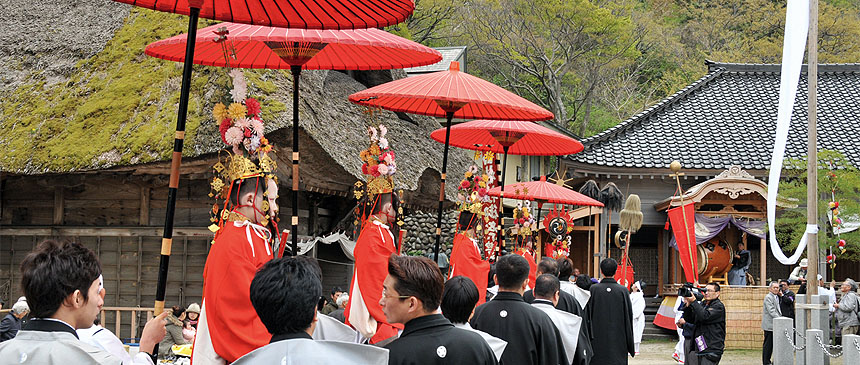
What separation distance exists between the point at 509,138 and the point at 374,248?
3.89m

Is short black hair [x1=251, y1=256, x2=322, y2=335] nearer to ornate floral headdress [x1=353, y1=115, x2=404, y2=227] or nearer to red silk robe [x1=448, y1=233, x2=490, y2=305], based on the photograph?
ornate floral headdress [x1=353, y1=115, x2=404, y2=227]

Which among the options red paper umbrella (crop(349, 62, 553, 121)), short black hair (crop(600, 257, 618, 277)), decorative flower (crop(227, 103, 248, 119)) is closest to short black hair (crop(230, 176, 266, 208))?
decorative flower (crop(227, 103, 248, 119))

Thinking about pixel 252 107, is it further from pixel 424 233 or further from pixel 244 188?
pixel 424 233

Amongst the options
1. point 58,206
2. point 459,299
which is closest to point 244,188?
point 459,299

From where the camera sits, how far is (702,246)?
20375 millimetres

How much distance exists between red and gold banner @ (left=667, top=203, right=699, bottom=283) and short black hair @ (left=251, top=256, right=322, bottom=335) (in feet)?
51.6

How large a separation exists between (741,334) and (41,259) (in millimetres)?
17729

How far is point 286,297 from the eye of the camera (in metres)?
2.77

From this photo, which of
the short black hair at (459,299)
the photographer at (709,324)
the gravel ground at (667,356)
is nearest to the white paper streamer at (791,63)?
the photographer at (709,324)

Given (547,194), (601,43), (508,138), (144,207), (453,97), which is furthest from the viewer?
(601,43)

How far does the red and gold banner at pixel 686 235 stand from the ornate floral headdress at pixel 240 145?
14.4m

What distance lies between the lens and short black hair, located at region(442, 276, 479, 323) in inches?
162

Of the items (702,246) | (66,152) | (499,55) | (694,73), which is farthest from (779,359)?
(694,73)

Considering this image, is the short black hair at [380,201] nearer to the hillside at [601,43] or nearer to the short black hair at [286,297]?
the short black hair at [286,297]
